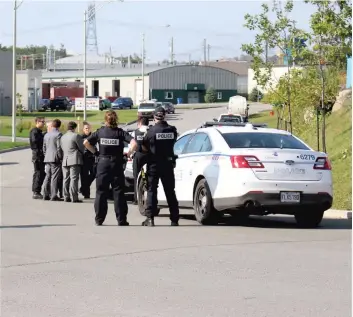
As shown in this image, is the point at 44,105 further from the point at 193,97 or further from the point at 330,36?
the point at 330,36

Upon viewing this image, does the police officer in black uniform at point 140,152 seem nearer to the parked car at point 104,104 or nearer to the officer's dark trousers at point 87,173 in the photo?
the officer's dark trousers at point 87,173

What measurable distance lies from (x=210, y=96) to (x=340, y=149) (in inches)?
3935

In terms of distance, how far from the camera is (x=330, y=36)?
27.8 meters

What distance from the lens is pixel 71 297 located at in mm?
9008

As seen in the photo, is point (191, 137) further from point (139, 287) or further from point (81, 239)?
point (139, 287)

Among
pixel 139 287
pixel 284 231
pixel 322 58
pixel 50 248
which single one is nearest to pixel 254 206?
pixel 284 231

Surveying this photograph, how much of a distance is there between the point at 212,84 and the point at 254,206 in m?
120

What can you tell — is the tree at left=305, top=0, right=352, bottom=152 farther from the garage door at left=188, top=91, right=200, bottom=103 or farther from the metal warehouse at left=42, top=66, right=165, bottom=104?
the garage door at left=188, top=91, right=200, bottom=103

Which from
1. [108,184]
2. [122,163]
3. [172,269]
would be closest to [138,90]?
[122,163]

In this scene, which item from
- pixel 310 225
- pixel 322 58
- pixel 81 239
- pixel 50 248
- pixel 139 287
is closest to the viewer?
pixel 139 287

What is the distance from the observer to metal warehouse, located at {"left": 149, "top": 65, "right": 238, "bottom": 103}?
4990 inches

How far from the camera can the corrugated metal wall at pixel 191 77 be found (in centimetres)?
12638

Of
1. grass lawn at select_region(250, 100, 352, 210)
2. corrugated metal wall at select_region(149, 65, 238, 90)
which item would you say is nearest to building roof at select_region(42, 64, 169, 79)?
corrugated metal wall at select_region(149, 65, 238, 90)

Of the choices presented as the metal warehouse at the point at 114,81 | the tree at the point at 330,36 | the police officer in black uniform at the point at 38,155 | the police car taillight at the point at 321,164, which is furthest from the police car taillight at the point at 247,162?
A: the metal warehouse at the point at 114,81
